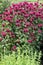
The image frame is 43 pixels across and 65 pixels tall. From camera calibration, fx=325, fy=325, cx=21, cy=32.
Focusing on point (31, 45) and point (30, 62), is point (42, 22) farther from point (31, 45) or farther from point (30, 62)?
point (30, 62)

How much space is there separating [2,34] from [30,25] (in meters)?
0.59

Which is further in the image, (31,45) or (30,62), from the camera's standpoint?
(31,45)

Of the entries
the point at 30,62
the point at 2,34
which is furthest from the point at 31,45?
the point at 30,62

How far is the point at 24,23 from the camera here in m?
6.38

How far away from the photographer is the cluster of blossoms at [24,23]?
6.29 m

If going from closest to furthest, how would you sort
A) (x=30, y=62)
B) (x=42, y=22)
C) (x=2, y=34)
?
(x=30, y=62) < (x=2, y=34) < (x=42, y=22)

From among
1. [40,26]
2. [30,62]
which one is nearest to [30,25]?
[40,26]

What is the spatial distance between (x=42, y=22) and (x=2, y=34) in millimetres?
936

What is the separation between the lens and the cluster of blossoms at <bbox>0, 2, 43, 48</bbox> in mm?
6293

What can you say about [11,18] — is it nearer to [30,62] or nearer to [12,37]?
[12,37]

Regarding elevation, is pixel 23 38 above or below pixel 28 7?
below

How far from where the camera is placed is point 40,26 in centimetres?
646

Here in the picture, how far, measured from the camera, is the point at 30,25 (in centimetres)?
636

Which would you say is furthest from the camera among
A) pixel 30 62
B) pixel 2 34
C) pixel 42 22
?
pixel 42 22
